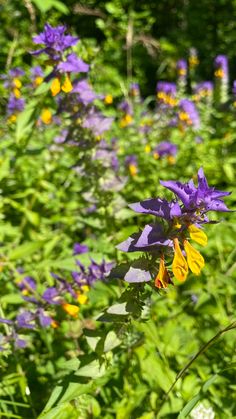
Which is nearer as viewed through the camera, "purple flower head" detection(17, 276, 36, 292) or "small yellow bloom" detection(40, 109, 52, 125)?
"purple flower head" detection(17, 276, 36, 292)

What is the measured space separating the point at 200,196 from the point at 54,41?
1.08 metres

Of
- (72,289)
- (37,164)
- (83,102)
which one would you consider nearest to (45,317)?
(72,289)

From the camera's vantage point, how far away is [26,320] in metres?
1.67

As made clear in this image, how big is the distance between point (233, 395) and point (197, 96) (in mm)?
3384

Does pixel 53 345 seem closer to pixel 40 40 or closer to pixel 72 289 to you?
pixel 72 289

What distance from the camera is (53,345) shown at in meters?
2.00

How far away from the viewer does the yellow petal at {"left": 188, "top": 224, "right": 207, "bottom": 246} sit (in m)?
1.07

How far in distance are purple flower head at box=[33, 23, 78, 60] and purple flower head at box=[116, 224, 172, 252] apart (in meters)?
1.00

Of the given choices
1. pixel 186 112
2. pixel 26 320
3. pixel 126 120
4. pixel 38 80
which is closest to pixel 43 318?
pixel 26 320

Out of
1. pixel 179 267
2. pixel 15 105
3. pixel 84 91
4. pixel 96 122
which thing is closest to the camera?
pixel 179 267

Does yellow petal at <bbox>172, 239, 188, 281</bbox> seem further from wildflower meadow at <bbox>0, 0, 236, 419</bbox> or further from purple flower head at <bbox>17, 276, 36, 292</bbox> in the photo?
purple flower head at <bbox>17, 276, 36, 292</bbox>

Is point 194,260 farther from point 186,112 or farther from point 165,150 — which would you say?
point 186,112

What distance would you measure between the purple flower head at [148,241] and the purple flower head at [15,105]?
2.54m

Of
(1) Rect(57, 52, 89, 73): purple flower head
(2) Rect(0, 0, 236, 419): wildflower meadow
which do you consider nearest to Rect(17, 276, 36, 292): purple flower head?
(2) Rect(0, 0, 236, 419): wildflower meadow
